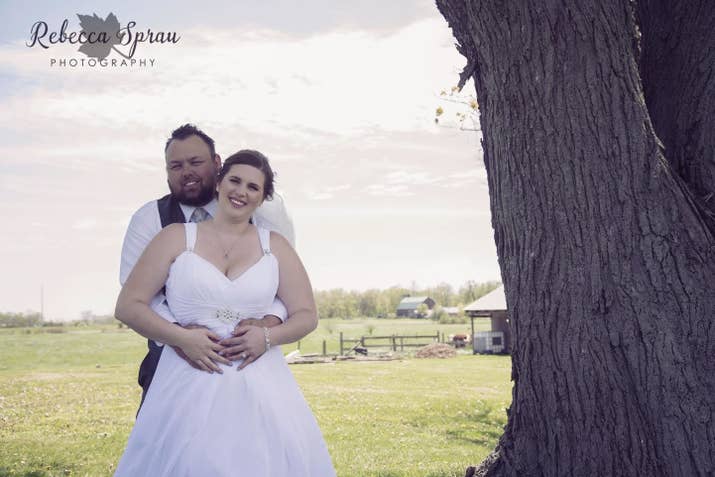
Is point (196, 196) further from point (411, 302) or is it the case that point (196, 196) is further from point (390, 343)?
point (411, 302)

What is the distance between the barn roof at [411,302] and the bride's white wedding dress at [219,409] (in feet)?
421

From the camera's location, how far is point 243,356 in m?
3.98

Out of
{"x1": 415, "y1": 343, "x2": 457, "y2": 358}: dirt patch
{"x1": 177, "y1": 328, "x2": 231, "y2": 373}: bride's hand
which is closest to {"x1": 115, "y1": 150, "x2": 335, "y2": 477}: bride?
{"x1": 177, "y1": 328, "x2": 231, "y2": 373}: bride's hand

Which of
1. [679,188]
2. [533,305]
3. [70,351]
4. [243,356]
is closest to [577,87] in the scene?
[679,188]

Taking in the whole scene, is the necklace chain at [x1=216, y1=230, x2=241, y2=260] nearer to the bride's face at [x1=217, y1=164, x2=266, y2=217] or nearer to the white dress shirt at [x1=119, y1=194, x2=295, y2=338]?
the bride's face at [x1=217, y1=164, x2=266, y2=217]

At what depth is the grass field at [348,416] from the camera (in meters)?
9.81

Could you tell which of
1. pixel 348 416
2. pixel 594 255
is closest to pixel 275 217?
pixel 594 255

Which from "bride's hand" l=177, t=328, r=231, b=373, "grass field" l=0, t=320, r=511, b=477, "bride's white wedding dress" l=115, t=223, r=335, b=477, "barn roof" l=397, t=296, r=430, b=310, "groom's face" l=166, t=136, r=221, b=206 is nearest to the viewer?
"bride's white wedding dress" l=115, t=223, r=335, b=477

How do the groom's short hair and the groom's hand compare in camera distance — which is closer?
the groom's hand

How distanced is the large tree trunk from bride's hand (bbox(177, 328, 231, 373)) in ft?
6.61

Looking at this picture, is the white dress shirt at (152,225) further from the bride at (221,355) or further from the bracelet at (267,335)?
the bracelet at (267,335)

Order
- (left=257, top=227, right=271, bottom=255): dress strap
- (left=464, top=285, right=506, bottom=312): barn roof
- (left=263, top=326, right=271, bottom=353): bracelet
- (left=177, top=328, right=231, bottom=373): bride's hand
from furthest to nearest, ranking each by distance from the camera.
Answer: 1. (left=464, top=285, right=506, bottom=312): barn roof
2. (left=257, top=227, right=271, bottom=255): dress strap
3. (left=263, top=326, right=271, bottom=353): bracelet
4. (left=177, top=328, right=231, bottom=373): bride's hand

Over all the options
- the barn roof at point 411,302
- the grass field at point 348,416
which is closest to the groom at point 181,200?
the grass field at point 348,416

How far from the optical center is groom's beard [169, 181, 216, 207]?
4672mm
